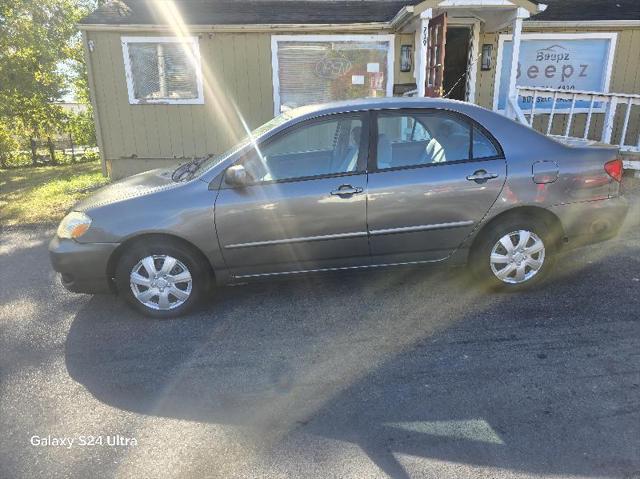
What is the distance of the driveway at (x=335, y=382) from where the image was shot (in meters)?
2.24

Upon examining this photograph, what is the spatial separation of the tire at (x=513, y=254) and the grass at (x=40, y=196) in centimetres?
605

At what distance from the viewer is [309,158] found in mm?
3969

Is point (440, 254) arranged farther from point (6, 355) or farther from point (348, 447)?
point (6, 355)

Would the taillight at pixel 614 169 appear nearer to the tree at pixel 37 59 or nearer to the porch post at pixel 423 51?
the porch post at pixel 423 51

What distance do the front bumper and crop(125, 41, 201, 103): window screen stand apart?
584 centimetres

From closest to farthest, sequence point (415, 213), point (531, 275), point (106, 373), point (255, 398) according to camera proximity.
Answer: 1. point (255, 398)
2. point (106, 373)
3. point (415, 213)
4. point (531, 275)

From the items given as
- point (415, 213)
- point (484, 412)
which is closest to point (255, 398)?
point (484, 412)

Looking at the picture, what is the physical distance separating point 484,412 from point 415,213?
5.12 feet

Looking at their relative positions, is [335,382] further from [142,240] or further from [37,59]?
[37,59]

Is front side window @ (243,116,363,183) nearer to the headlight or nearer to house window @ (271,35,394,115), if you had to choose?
the headlight

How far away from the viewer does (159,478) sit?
2145mm

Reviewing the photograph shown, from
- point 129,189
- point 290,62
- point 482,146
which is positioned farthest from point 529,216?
point 290,62

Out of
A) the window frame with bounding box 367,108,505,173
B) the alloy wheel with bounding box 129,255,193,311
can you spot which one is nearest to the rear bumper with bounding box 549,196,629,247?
the window frame with bounding box 367,108,505,173

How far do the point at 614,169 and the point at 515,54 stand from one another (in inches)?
192
